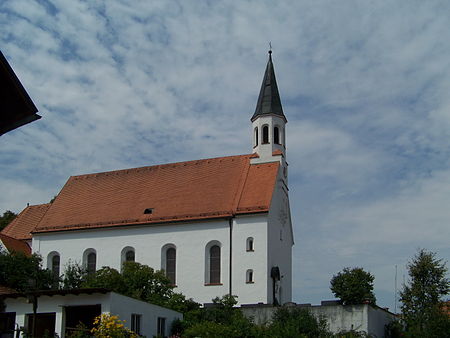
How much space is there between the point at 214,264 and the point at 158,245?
13.8 feet

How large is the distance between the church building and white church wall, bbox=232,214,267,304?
6 cm

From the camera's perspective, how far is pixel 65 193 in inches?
2024

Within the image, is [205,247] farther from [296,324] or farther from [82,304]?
[82,304]

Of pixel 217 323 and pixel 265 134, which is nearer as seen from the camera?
pixel 217 323

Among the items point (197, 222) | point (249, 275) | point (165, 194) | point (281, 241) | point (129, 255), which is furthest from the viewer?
point (165, 194)

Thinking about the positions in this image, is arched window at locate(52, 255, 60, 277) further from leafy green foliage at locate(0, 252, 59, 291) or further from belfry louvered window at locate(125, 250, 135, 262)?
leafy green foliage at locate(0, 252, 59, 291)

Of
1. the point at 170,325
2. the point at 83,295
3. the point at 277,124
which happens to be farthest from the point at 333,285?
the point at 277,124

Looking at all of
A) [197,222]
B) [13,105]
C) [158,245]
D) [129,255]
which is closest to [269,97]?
[197,222]

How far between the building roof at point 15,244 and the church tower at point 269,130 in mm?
18599

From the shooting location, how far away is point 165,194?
4669cm

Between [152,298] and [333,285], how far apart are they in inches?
389

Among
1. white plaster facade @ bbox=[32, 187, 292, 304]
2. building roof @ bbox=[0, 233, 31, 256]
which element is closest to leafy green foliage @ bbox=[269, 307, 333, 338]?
white plaster facade @ bbox=[32, 187, 292, 304]

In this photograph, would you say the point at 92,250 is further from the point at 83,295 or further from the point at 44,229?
the point at 83,295

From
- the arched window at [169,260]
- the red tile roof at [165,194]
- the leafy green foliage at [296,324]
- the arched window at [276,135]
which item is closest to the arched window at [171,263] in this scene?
the arched window at [169,260]
